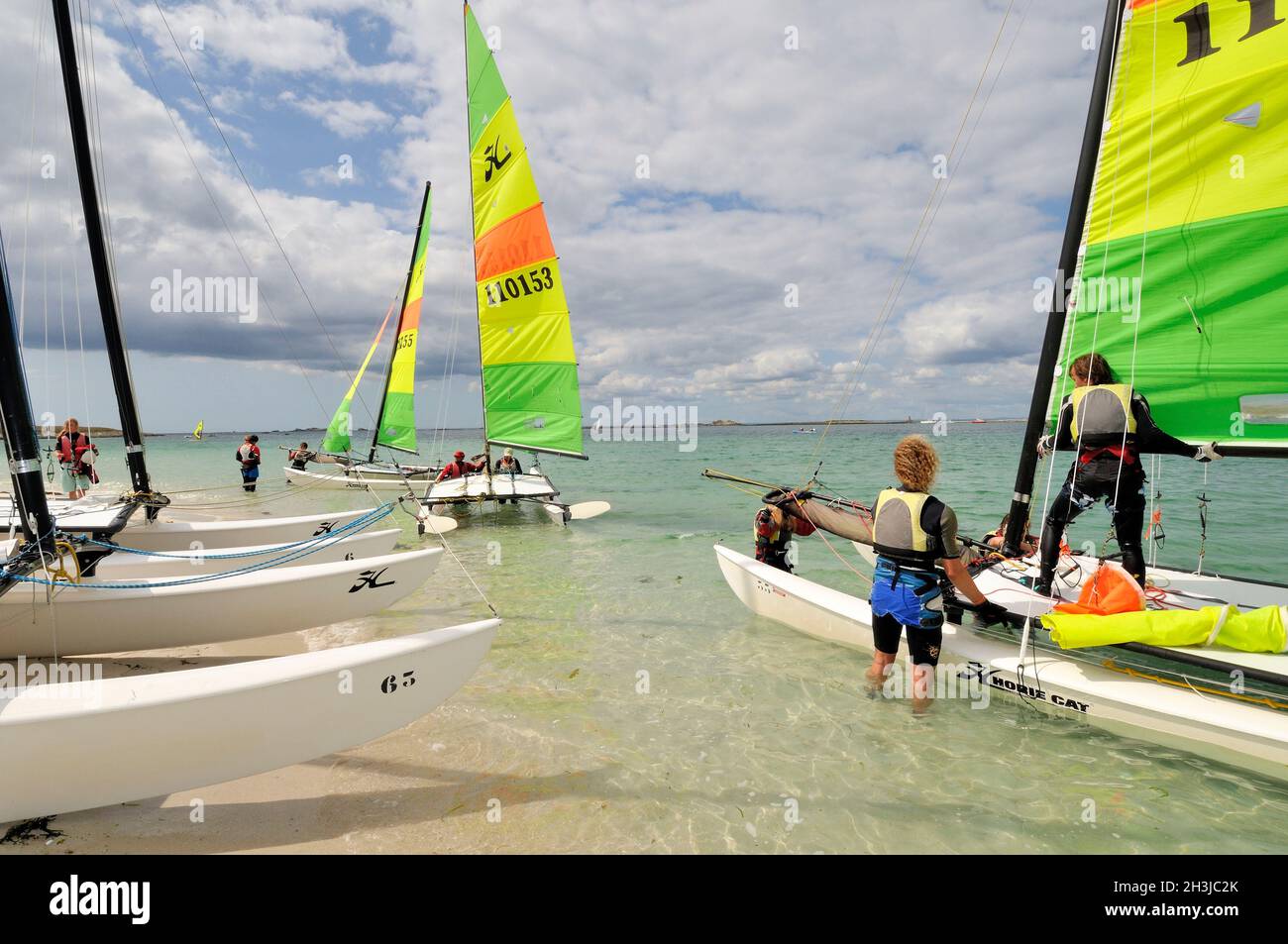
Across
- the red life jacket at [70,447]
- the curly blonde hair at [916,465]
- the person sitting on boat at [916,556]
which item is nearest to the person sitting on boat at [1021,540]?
the person sitting on boat at [916,556]

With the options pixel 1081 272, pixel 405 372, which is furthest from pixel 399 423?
pixel 1081 272

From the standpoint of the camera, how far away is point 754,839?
10.3 feet

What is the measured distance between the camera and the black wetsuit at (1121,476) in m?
4.44

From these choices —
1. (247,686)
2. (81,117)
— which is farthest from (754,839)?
(81,117)

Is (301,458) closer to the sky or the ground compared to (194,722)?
closer to the sky

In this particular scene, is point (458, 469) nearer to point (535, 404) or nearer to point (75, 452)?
point (535, 404)

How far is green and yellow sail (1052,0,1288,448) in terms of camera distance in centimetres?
412

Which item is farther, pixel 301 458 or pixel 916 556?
pixel 301 458

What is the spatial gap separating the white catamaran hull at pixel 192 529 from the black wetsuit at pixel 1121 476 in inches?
292

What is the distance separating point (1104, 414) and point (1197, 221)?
1.56m

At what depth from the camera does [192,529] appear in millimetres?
7645
